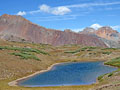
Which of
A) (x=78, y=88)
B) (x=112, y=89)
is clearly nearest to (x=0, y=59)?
(x=78, y=88)

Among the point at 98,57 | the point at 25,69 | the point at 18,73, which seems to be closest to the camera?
the point at 18,73

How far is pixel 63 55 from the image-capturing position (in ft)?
623

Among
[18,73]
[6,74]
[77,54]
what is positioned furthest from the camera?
[77,54]

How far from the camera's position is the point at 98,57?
563ft

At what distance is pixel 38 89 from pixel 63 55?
14246 cm

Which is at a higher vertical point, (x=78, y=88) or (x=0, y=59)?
(x=0, y=59)

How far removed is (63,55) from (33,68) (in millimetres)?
104943

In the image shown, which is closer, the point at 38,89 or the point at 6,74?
the point at 38,89

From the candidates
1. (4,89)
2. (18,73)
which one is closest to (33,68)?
(18,73)

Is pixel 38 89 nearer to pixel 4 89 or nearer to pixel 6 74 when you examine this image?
pixel 4 89

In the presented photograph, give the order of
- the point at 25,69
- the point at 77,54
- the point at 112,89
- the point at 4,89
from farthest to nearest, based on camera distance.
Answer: the point at 77,54, the point at 25,69, the point at 4,89, the point at 112,89

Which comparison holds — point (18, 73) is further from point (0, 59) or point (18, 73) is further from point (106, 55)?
point (106, 55)

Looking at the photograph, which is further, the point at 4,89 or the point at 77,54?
the point at 77,54

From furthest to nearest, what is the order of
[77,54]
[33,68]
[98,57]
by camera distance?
[77,54]
[98,57]
[33,68]
